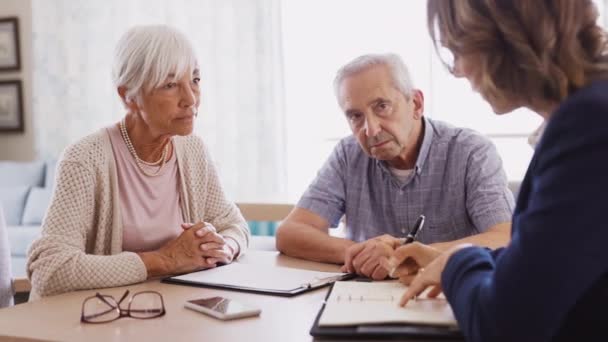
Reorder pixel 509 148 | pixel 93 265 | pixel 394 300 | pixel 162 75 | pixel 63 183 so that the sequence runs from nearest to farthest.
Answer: pixel 394 300 < pixel 93 265 < pixel 63 183 < pixel 162 75 < pixel 509 148

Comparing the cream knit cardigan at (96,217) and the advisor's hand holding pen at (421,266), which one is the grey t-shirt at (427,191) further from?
the advisor's hand holding pen at (421,266)

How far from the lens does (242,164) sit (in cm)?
445

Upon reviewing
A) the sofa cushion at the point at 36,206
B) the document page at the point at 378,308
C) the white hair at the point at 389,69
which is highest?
the white hair at the point at 389,69

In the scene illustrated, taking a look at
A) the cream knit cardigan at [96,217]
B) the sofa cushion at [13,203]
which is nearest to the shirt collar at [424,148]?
the cream knit cardigan at [96,217]

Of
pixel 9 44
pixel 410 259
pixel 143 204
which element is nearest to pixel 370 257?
pixel 410 259

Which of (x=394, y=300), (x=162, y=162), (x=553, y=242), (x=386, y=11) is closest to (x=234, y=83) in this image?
(x=386, y=11)

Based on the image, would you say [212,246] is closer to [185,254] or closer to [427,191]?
[185,254]

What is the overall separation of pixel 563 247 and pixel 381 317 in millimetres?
322

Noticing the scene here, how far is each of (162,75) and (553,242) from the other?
1.19 meters

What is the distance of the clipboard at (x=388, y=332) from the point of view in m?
0.94

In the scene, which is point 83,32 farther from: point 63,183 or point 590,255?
point 590,255

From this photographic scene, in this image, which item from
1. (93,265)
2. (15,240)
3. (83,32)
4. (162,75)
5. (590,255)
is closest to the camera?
(590,255)

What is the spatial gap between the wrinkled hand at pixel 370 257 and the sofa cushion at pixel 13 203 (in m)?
3.88

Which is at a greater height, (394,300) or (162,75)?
(162,75)
